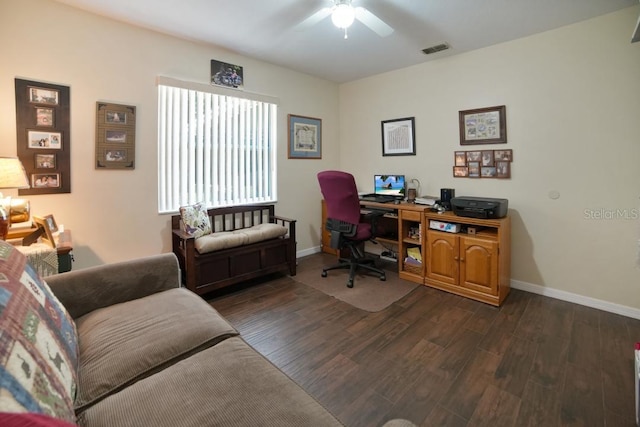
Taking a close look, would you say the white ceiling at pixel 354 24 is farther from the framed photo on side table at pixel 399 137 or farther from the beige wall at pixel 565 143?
the framed photo on side table at pixel 399 137

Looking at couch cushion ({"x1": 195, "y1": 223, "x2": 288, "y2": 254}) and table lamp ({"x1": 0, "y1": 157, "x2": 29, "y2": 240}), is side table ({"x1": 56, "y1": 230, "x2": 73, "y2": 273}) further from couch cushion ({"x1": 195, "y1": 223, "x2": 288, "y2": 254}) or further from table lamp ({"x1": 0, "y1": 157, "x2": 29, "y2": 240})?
couch cushion ({"x1": 195, "y1": 223, "x2": 288, "y2": 254})

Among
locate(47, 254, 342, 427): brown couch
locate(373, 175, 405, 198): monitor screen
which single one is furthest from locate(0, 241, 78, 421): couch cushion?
locate(373, 175, 405, 198): monitor screen

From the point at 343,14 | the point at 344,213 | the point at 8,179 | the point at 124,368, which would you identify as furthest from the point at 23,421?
the point at 344,213

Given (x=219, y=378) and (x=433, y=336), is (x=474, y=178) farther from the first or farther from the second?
(x=219, y=378)

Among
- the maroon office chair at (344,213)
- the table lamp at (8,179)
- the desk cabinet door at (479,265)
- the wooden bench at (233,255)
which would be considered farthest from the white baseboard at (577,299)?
the table lamp at (8,179)

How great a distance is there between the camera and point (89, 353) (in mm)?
1269

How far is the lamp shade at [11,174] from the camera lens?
194 centimetres

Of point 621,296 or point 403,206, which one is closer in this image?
point 621,296

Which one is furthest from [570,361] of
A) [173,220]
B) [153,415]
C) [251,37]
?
[251,37]

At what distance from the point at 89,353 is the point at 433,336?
215cm

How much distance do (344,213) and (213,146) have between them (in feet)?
5.48

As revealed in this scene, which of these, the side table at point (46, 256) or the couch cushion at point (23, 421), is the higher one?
the side table at point (46, 256)

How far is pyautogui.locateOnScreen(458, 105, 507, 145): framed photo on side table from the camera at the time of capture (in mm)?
3145

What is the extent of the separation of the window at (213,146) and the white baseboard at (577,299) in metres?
3.07
